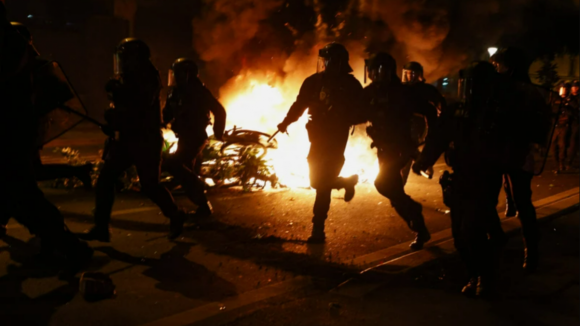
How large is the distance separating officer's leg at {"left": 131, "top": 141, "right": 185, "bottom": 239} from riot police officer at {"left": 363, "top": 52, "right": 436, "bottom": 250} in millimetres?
1909

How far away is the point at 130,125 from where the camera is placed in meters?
→ 5.25

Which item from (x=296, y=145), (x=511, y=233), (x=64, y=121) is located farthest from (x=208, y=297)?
(x=296, y=145)

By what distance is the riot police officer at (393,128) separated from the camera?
5637mm

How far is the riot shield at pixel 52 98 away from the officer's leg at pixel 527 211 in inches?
139

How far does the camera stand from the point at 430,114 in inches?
227

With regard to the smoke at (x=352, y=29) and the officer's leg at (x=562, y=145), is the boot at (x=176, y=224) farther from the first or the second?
the officer's leg at (x=562, y=145)

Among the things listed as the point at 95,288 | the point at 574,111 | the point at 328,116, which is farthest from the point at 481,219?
the point at 574,111

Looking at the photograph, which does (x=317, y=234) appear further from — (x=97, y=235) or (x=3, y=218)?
(x=3, y=218)

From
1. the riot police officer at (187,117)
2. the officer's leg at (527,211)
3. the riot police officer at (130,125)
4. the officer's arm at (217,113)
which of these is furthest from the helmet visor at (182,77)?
the officer's leg at (527,211)

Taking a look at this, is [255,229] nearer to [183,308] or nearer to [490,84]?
[183,308]

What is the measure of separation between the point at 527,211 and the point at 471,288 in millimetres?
988

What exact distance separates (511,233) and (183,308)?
4033 mm

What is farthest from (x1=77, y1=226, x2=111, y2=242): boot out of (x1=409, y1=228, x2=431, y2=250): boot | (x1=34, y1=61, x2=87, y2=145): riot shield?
(x1=409, y1=228, x2=431, y2=250): boot

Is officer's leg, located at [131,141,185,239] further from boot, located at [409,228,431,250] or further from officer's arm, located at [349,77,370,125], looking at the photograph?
boot, located at [409,228,431,250]
